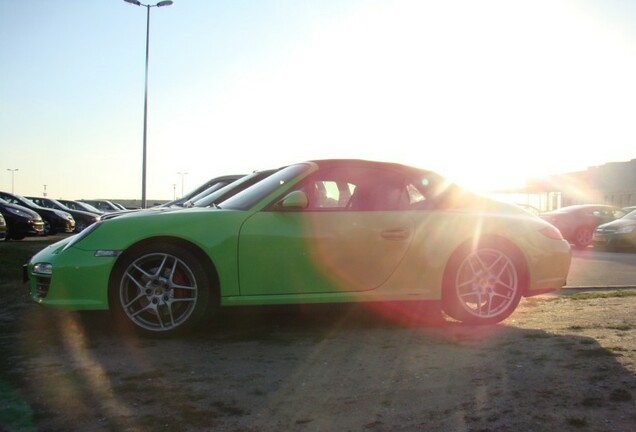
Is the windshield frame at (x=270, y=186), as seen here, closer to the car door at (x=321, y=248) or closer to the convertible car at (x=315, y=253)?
the convertible car at (x=315, y=253)

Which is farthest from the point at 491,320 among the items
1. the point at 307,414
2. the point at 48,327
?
the point at 48,327

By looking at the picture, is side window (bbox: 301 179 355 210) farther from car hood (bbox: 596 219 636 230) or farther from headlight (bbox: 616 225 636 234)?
car hood (bbox: 596 219 636 230)

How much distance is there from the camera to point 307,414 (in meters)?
2.78

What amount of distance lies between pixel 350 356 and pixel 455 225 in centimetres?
165

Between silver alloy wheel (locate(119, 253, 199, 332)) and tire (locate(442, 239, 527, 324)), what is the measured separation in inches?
80.6

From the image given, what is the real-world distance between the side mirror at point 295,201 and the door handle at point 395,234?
26.1 inches

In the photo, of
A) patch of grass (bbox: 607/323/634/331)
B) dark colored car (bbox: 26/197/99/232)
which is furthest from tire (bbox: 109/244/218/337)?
dark colored car (bbox: 26/197/99/232)

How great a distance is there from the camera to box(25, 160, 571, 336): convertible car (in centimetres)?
443

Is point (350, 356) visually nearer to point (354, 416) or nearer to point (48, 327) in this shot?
point (354, 416)

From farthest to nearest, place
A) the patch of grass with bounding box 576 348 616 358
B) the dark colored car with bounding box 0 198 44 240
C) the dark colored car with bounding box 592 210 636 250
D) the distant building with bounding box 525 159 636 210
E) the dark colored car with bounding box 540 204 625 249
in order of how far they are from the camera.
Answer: the distant building with bounding box 525 159 636 210 → the dark colored car with bounding box 540 204 625 249 → the dark colored car with bounding box 0 198 44 240 → the dark colored car with bounding box 592 210 636 250 → the patch of grass with bounding box 576 348 616 358

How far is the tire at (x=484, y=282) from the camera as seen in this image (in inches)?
192

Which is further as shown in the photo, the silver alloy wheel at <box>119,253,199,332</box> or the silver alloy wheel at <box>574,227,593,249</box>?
the silver alloy wheel at <box>574,227,593,249</box>

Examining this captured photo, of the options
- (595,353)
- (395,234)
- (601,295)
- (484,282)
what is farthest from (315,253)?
(601,295)

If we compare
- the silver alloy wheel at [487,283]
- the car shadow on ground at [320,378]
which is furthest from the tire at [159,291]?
the silver alloy wheel at [487,283]
